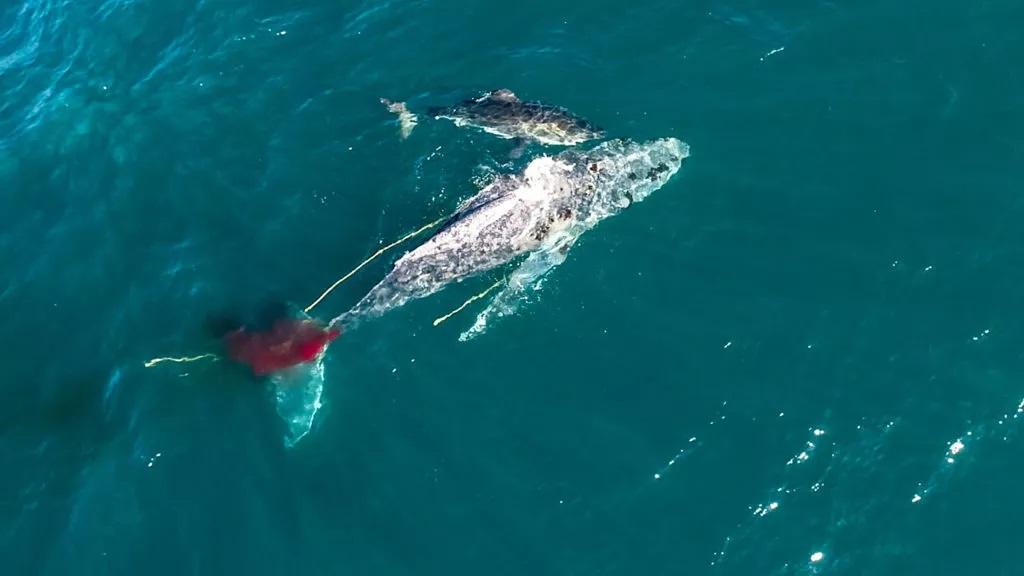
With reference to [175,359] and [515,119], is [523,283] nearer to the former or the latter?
[515,119]

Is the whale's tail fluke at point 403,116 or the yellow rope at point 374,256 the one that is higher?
the whale's tail fluke at point 403,116

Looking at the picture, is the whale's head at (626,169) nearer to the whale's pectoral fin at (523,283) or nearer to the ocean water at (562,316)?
the ocean water at (562,316)

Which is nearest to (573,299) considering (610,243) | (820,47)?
(610,243)

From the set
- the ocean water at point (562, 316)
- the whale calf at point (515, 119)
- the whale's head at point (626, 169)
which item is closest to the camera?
the ocean water at point (562, 316)

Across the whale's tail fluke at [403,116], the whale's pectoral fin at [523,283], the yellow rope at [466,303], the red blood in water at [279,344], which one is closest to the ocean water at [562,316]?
the yellow rope at [466,303]

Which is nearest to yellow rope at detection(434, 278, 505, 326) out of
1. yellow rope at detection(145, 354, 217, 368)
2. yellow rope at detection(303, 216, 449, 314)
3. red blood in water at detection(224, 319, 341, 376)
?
yellow rope at detection(303, 216, 449, 314)

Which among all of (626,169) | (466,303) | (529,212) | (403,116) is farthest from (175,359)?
(626,169)

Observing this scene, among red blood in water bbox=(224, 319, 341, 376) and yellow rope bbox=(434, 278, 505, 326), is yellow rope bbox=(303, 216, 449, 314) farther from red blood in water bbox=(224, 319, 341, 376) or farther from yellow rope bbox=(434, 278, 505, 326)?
yellow rope bbox=(434, 278, 505, 326)

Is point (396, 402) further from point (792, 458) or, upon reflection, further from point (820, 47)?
point (820, 47)
